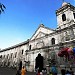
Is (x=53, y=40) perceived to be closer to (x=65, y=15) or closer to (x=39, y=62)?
(x=65, y=15)

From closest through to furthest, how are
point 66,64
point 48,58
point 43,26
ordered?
point 66,64, point 48,58, point 43,26

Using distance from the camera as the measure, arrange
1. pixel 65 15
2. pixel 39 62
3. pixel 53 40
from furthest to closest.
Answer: pixel 39 62, pixel 53 40, pixel 65 15

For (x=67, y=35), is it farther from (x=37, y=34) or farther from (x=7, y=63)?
(x=7, y=63)

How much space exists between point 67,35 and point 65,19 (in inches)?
146

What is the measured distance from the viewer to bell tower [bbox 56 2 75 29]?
23.3m

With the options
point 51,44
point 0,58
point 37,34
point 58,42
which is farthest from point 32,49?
point 0,58

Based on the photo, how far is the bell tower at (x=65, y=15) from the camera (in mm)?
23339

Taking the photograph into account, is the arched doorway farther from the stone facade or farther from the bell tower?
the bell tower

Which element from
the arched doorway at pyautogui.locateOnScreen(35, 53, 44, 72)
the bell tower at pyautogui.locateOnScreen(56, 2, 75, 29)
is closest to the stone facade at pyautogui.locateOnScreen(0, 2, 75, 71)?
the bell tower at pyautogui.locateOnScreen(56, 2, 75, 29)

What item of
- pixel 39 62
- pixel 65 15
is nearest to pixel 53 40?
pixel 65 15

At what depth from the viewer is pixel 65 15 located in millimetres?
24594

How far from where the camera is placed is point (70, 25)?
73.5ft

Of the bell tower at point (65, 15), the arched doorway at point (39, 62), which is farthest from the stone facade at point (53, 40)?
the arched doorway at point (39, 62)

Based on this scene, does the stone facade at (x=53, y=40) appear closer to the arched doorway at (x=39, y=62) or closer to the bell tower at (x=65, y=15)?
the bell tower at (x=65, y=15)
